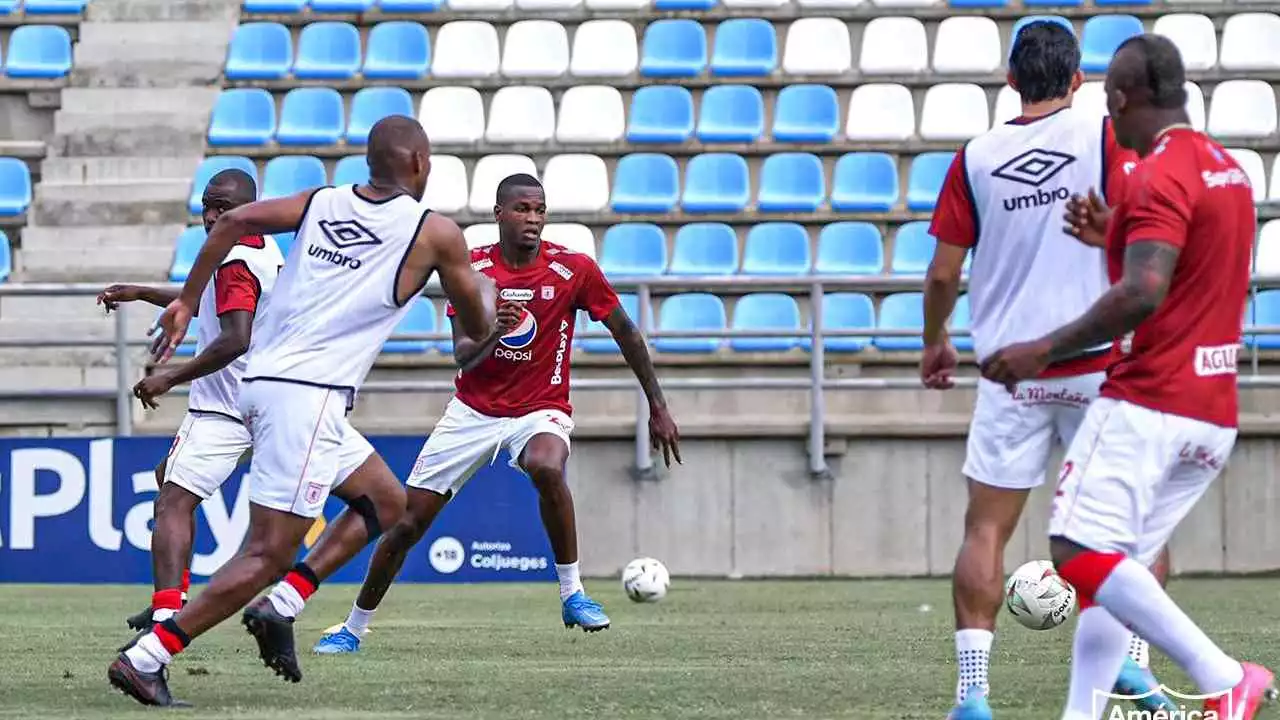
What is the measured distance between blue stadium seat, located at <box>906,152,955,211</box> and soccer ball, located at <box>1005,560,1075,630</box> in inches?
339

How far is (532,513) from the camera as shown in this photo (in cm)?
1515

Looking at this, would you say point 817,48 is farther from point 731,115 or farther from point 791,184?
point 791,184

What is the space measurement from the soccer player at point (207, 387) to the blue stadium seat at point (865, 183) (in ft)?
30.2

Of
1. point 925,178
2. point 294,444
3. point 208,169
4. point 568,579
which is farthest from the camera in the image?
point 208,169

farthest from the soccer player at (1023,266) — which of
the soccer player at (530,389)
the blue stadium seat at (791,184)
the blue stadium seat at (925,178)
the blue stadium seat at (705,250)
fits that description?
the blue stadium seat at (791,184)

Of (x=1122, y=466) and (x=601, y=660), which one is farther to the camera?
(x=601, y=660)

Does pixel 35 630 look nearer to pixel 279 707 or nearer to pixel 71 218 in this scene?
pixel 279 707

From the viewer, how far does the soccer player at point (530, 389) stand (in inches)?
389

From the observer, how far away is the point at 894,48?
62.5 feet

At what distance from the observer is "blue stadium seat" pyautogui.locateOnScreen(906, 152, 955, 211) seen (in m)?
17.9

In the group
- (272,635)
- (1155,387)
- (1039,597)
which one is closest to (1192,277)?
(1155,387)

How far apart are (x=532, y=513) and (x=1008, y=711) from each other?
864 cm

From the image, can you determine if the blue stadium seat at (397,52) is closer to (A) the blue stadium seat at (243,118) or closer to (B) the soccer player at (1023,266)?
(A) the blue stadium seat at (243,118)

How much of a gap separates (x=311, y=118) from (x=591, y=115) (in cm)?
248
